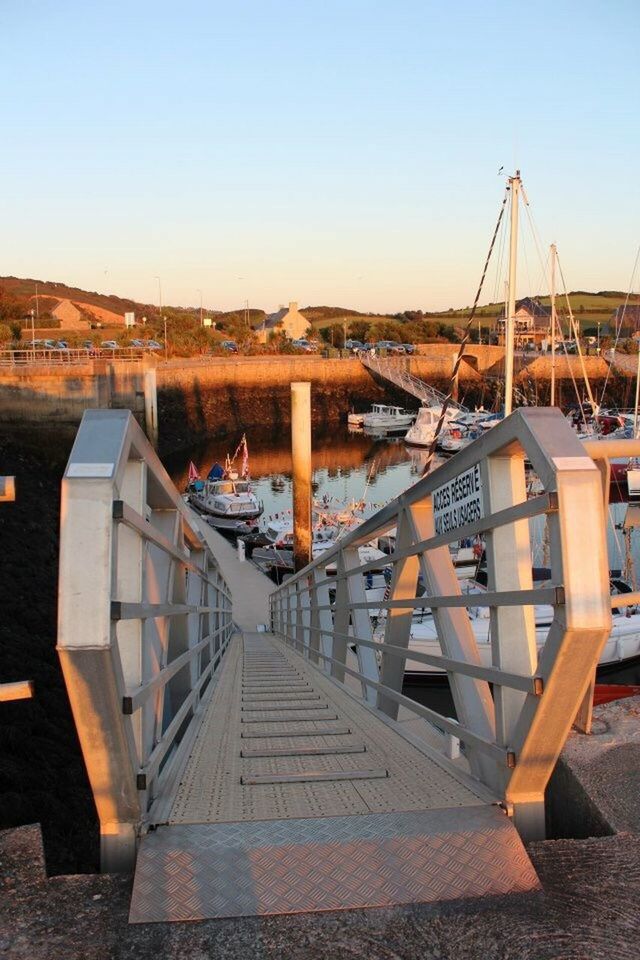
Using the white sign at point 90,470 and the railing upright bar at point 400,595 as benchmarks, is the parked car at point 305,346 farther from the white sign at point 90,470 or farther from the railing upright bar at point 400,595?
the white sign at point 90,470

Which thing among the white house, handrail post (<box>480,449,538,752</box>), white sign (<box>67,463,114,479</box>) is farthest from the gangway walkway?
the white house

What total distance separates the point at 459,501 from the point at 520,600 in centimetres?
51

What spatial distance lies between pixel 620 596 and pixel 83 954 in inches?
66.5

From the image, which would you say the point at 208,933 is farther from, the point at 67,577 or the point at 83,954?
the point at 67,577

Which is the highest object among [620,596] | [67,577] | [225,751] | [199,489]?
[67,577]

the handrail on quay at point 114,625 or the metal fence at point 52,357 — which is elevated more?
the metal fence at point 52,357

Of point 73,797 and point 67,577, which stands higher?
point 67,577

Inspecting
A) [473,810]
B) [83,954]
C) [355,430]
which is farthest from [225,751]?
[355,430]

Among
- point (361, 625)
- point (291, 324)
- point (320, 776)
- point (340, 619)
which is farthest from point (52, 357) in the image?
point (291, 324)

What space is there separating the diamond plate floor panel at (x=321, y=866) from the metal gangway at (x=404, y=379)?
56.5m

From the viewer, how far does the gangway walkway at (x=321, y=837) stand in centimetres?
209

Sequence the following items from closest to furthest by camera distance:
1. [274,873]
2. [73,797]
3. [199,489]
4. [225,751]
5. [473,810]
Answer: [274,873] → [473,810] → [225,751] → [73,797] → [199,489]

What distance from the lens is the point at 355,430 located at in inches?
2440

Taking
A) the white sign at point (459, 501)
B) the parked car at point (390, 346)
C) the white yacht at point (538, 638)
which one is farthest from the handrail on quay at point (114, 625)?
the parked car at point (390, 346)
